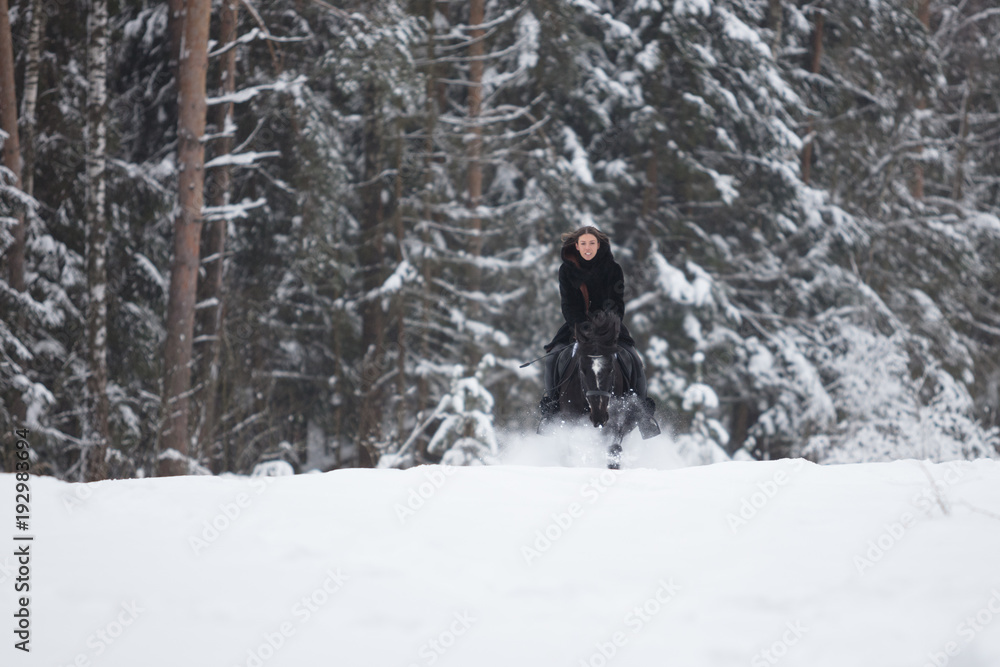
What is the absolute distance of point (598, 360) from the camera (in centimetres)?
834

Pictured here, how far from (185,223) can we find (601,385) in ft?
25.2

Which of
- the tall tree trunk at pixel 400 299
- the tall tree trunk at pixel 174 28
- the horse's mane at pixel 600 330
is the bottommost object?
the tall tree trunk at pixel 400 299

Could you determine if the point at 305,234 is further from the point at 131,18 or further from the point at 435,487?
the point at 435,487

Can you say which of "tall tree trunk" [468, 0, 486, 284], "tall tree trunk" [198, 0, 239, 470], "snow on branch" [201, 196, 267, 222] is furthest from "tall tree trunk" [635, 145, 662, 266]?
"snow on branch" [201, 196, 267, 222]

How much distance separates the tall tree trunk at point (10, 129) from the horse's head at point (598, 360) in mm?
9478

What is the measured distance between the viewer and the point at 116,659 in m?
3.92

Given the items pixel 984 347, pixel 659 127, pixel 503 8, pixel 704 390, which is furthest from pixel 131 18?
pixel 984 347

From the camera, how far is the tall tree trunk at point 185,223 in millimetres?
13117

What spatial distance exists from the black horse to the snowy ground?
2427 millimetres

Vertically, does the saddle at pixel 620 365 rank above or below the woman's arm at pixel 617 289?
below

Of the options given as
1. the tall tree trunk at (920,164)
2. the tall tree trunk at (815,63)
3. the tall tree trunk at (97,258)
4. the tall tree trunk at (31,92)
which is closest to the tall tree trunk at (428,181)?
the tall tree trunk at (97,258)

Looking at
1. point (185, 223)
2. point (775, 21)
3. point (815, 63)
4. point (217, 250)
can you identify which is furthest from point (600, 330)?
point (815, 63)

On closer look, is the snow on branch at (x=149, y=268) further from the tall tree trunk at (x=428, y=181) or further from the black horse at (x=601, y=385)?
the black horse at (x=601, y=385)

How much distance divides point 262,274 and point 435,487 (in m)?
13.1
